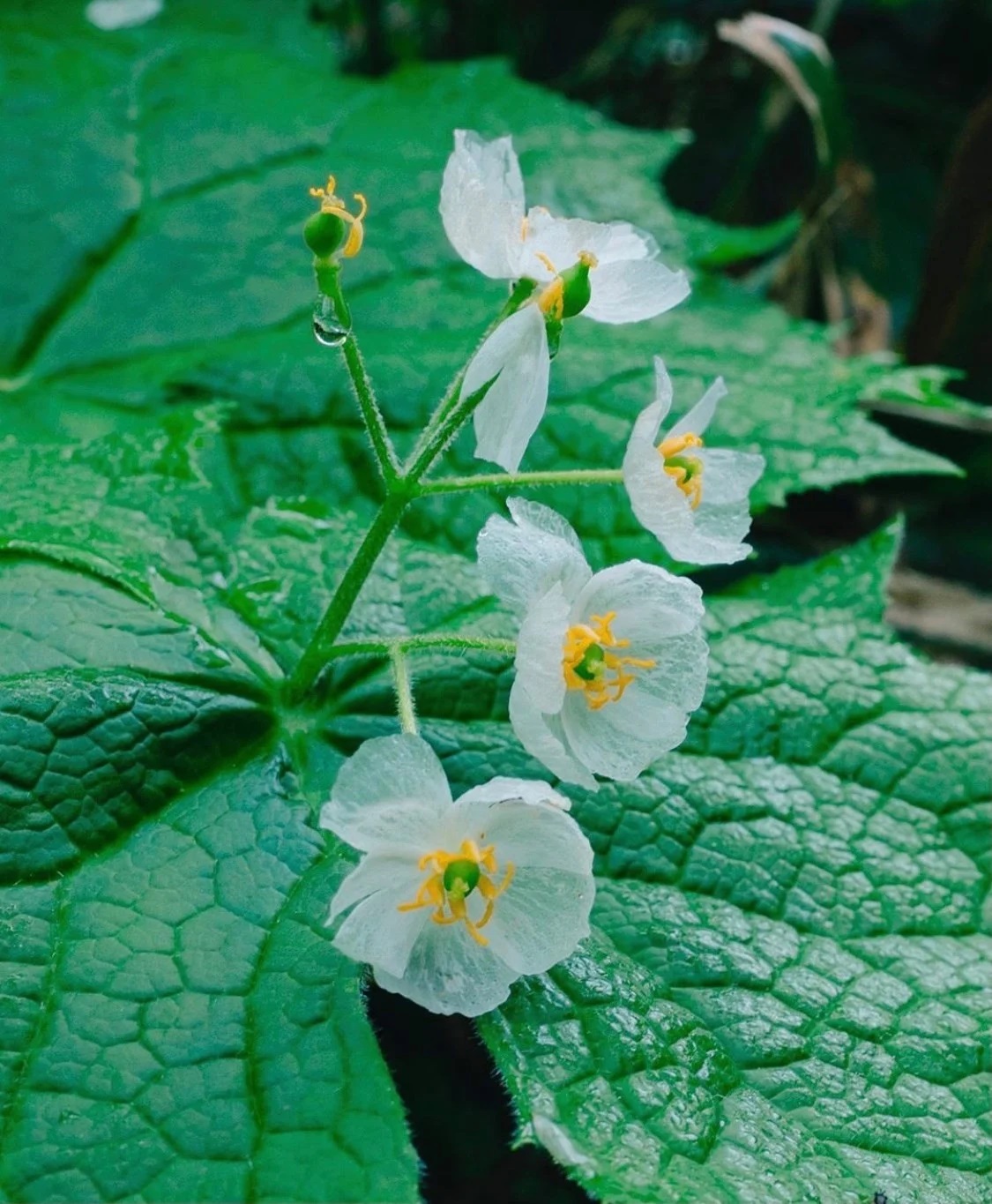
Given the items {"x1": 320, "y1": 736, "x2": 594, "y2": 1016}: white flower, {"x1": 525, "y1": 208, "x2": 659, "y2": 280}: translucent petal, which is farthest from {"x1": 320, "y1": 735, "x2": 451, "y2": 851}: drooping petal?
{"x1": 525, "y1": 208, "x2": 659, "y2": 280}: translucent petal

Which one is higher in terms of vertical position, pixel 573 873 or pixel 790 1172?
pixel 573 873

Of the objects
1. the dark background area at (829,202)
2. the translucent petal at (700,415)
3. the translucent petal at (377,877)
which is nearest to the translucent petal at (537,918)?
the translucent petal at (377,877)

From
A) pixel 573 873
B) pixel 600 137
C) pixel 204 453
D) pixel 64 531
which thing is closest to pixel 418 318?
pixel 204 453

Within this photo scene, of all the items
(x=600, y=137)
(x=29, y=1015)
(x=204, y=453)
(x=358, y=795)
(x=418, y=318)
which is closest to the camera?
(x=358, y=795)

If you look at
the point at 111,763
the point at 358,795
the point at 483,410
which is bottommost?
the point at 111,763

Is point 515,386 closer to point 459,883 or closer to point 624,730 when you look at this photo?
point 624,730

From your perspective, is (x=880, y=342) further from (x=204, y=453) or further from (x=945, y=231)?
(x=204, y=453)
